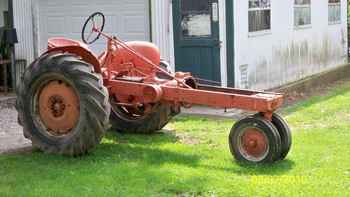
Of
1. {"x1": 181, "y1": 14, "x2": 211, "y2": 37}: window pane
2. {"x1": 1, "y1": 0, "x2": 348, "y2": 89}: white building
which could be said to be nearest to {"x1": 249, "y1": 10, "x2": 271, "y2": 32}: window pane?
{"x1": 1, "y1": 0, "x2": 348, "y2": 89}: white building

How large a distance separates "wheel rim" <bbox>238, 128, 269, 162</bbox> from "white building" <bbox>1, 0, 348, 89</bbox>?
477 centimetres

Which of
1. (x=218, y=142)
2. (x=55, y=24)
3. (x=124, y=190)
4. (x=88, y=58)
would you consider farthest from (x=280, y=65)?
(x=124, y=190)

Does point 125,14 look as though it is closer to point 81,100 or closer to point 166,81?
point 166,81

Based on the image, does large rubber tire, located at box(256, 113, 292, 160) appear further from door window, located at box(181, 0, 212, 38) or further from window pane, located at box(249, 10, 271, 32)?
window pane, located at box(249, 10, 271, 32)

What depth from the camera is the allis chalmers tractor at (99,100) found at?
7.29 meters

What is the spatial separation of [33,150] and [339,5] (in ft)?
42.8

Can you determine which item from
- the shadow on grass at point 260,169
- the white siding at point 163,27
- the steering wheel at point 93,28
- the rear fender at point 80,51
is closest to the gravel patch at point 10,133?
the rear fender at point 80,51

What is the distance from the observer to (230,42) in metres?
12.0

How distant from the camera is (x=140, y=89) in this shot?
7977 mm

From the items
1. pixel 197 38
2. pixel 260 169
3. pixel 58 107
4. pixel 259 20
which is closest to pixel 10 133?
pixel 58 107

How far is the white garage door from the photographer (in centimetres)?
1257

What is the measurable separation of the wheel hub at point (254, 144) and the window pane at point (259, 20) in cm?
580

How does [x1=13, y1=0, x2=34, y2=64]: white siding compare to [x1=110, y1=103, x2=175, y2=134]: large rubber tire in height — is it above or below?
above

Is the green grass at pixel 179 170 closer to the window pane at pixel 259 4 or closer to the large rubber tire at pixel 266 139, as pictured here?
the large rubber tire at pixel 266 139
